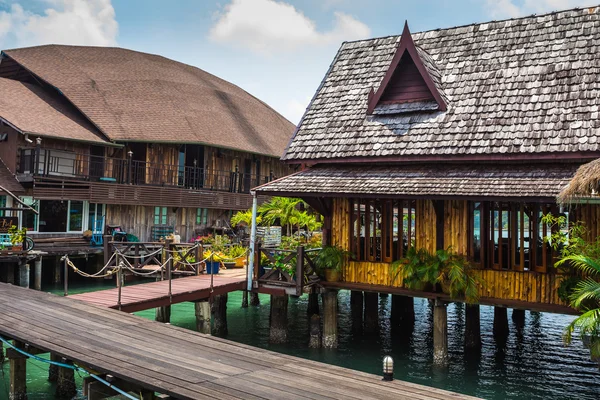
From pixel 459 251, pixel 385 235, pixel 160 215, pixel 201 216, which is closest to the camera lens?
pixel 459 251

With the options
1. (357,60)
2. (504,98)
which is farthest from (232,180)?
(504,98)

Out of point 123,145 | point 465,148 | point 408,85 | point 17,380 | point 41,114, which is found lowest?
point 17,380

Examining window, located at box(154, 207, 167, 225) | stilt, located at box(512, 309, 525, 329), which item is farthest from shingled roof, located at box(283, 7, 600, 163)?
window, located at box(154, 207, 167, 225)

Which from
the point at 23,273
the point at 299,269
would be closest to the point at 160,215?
the point at 23,273

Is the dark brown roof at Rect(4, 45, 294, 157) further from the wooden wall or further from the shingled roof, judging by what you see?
the wooden wall

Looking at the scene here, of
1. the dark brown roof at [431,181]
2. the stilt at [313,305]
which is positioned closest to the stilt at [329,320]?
the dark brown roof at [431,181]

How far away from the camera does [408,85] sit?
59.3 ft

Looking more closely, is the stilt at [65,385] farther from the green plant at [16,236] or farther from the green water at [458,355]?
the green plant at [16,236]

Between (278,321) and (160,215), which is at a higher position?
(160,215)

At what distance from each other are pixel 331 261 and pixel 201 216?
22352 mm

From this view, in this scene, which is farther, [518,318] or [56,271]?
[56,271]

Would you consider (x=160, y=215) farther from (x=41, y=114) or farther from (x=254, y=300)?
(x=254, y=300)

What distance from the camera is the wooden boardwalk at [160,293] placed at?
15070mm

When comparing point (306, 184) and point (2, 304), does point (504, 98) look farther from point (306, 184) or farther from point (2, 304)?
point (2, 304)
